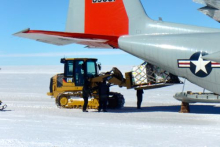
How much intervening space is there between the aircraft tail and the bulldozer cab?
1364 millimetres

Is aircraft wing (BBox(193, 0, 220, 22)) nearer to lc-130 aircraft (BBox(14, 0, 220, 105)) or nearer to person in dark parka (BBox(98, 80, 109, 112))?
lc-130 aircraft (BBox(14, 0, 220, 105))

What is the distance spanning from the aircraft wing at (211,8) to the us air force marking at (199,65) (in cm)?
153

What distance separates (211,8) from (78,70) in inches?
263

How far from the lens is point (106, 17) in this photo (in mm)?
15203

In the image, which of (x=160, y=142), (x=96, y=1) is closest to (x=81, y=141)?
(x=160, y=142)

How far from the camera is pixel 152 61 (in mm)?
13781

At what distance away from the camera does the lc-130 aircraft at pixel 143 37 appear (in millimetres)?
12923

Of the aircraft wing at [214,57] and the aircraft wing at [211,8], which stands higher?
the aircraft wing at [211,8]

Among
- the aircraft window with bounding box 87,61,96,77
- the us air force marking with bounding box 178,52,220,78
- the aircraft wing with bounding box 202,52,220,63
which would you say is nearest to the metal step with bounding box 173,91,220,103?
the us air force marking with bounding box 178,52,220,78

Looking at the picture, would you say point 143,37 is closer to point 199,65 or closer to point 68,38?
point 199,65

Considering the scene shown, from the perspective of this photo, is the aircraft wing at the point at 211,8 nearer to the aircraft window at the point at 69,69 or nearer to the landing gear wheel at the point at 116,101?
the landing gear wheel at the point at 116,101

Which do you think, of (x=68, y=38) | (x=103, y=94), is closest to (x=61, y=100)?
(x=103, y=94)

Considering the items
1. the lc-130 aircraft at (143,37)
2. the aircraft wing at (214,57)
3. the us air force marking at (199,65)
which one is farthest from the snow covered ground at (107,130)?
the aircraft wing at (214,57)

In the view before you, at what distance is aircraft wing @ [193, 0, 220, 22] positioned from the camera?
10492 millimetres
